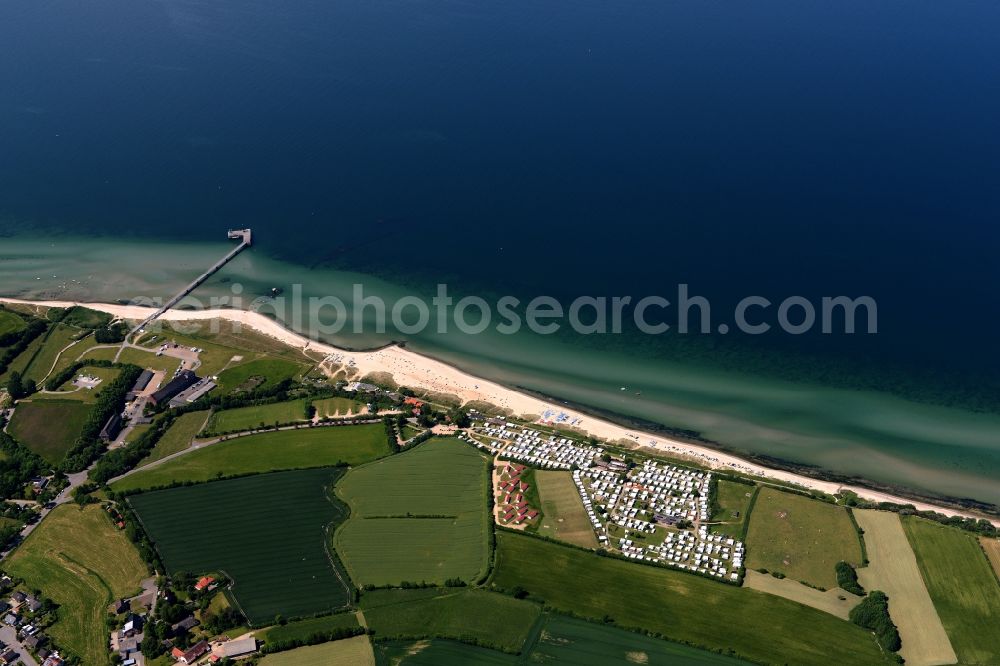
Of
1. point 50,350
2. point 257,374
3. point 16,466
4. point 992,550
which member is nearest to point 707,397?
point 992,550

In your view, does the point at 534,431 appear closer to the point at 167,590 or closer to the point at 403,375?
the point at 403,375

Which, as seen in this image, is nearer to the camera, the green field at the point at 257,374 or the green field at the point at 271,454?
the green field at the point at 271,454

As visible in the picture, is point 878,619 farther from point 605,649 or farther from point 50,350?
point 50,350

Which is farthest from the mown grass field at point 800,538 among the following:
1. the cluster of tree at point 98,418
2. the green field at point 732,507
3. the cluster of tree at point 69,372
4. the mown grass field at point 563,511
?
the cluster of tree at point 69,372

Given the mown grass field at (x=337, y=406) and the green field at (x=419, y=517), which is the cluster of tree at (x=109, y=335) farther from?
the green field at (x=419, y=517)

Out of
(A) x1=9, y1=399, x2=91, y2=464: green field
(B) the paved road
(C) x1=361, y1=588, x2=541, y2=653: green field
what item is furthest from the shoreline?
(B) the paved road

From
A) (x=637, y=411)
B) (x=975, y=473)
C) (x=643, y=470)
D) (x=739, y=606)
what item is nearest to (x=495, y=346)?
(x=637, y=411)
